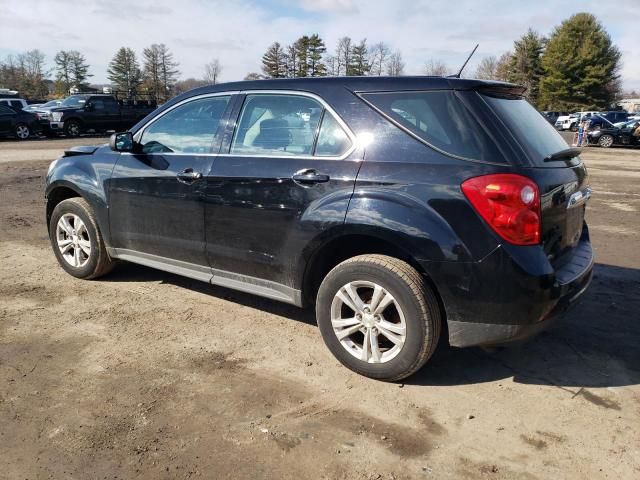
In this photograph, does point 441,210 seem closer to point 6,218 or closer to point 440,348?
point 440,348

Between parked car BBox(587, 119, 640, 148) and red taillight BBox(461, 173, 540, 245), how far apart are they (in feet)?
87.4

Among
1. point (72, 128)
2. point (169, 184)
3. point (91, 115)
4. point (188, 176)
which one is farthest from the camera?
point (91, 115)

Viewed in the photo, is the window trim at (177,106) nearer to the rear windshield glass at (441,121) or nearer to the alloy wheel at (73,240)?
the alloy wheel at (73,240)

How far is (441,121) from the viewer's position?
3.12 metres

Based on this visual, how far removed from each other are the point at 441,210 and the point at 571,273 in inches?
35.5

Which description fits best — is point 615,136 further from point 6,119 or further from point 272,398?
point 272,398

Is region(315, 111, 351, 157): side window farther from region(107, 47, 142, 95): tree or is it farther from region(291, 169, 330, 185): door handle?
region(107, 47, 142, 95): tree

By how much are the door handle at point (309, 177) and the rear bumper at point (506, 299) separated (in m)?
0.95

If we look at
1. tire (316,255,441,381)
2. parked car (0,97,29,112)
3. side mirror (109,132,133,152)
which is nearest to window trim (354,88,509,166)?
tire (316,255,441,381)

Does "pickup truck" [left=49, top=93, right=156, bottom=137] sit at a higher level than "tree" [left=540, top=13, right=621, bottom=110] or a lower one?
lower

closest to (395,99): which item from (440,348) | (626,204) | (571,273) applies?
(571,273)

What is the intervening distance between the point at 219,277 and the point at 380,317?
1390mm

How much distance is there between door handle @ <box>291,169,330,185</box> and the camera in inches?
133

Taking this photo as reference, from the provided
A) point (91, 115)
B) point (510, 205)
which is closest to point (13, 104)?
point (91, 115)
